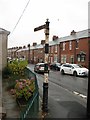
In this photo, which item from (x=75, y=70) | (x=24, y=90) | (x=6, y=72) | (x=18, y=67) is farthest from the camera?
(x=75, y=70)

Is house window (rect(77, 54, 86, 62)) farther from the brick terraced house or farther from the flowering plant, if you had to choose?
the flowering plant

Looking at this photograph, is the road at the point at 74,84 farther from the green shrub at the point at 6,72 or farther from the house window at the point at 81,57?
the house window at the point at 81,57

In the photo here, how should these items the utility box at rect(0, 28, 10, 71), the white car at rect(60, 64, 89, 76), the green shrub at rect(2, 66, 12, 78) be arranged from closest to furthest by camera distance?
the green shrub at rect(2, 66, 12, 78), the utility box at rect(0, 28, 10, 71), the white car at rect(60, 64, 89, 76)

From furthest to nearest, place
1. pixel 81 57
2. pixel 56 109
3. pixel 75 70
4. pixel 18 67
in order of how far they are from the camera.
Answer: pixel 81 57 → pixel 75 70 → pixel 18 67 → pixel 56 109

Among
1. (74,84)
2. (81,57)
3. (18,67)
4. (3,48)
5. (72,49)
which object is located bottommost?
(74,84)

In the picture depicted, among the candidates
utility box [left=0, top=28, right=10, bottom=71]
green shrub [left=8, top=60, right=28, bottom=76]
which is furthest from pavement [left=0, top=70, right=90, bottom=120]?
utility box [left=0, top=28, right=10, bottom=71]

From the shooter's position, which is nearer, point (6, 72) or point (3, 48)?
point (6, 72)

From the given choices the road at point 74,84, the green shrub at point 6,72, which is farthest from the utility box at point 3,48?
the road at point 74,84

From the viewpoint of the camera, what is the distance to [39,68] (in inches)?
1517

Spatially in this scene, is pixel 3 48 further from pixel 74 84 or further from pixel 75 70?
pixel 75 70

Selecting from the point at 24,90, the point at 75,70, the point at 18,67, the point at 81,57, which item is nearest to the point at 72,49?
the point at 81,57

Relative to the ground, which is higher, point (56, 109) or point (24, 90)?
point (24, 90)

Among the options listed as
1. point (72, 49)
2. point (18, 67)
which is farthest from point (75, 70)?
point (72, 49)

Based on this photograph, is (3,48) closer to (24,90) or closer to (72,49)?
(24,90)
